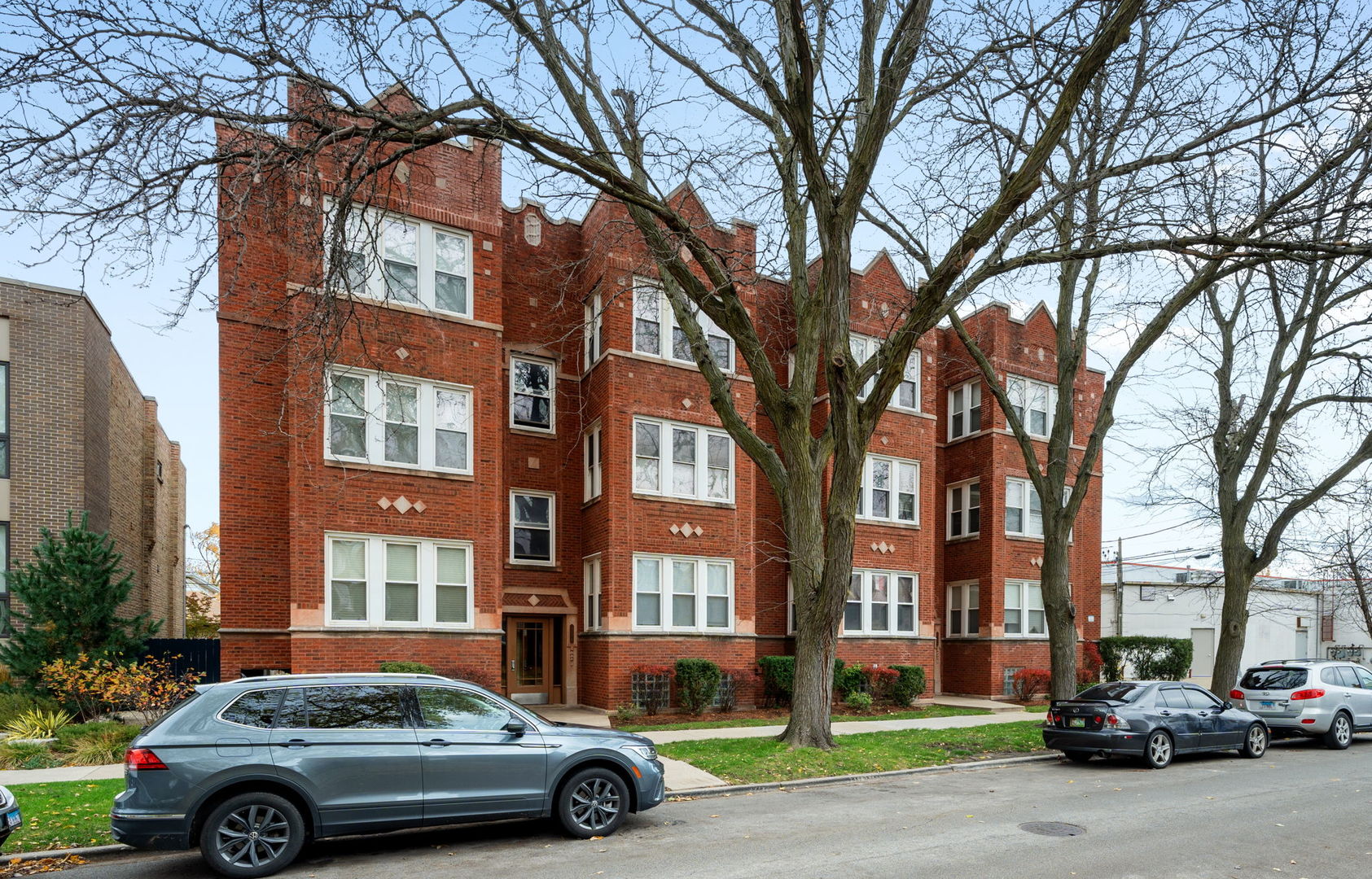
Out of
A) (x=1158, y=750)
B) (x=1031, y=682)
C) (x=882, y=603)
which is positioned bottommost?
(x=1031, y=682)

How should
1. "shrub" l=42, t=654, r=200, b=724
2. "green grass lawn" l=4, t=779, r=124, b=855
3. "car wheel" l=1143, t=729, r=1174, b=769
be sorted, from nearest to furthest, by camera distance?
"green grass lawn" l=4, t=779, r=124, b=855 → "car wheel" l=1143, t=729, r=1174, b=769 → "shrub" l=42, t=654, r=200, b=724

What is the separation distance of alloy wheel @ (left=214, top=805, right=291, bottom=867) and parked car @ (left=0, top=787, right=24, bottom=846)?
1.72m

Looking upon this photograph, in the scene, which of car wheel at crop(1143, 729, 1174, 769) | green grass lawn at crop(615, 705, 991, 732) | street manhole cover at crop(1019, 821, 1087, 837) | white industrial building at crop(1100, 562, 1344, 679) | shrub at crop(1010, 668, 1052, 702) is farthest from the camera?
white industrial building at crop(1100, 562, 1344, 679)

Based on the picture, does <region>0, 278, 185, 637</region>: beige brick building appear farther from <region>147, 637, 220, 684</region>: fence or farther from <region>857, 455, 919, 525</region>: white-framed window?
<region>857, 455, 919, 525</region>: white-framed window

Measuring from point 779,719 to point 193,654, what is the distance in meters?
11.6

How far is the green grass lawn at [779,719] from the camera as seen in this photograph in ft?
57.7

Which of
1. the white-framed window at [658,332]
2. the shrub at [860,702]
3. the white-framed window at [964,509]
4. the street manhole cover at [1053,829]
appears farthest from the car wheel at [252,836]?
the white-framed window at [964,509]

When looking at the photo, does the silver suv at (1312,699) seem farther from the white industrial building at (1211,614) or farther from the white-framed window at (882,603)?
the white industrial building at (1211,614)

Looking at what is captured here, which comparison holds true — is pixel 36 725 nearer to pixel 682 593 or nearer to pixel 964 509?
pixel 682 593

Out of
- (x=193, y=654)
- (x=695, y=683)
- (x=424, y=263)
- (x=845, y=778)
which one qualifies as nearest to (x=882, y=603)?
(x=695, y=683)

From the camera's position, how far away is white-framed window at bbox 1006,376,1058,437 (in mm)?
27641

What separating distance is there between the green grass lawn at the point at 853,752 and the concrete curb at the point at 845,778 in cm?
11

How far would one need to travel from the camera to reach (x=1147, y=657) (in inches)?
1094

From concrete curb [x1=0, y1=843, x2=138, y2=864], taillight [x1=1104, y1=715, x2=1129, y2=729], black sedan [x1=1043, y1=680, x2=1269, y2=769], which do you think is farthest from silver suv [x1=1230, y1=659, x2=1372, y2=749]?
concrete curb [x1=0, y1=843, x2=138, y2=864]
